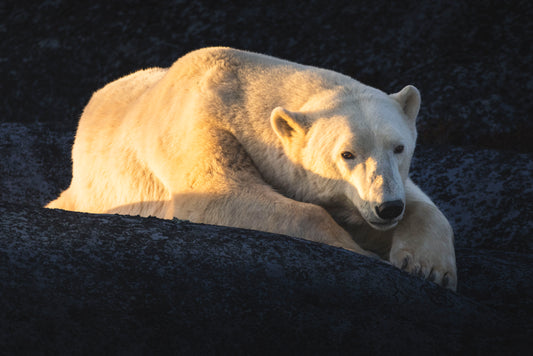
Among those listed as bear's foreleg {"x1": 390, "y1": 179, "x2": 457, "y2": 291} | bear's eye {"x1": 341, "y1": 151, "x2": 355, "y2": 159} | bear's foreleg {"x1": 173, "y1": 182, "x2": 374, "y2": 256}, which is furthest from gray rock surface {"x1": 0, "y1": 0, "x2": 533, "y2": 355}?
bear's eye {"x1": 341, "y1": 151, "x2": 355, "y2": 159}

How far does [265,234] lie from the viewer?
2.92 metres

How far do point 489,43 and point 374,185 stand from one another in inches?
156

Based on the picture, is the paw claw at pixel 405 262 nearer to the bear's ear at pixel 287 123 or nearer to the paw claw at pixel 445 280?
the paw claw at pixel 445 280

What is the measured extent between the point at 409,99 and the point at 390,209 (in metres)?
0.98

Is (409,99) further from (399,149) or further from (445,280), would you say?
(445,280)

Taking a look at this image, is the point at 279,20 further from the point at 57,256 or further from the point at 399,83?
the point at 57,256

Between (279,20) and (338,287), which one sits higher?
(338,287)

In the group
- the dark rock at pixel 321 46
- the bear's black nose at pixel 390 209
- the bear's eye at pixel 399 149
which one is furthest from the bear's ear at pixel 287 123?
the dark rock at pixel 321 46

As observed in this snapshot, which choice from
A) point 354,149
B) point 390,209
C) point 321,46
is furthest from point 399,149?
point 321,46

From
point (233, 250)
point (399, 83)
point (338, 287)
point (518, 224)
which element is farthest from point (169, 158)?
point (399, 83)

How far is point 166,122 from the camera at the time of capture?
166 inches

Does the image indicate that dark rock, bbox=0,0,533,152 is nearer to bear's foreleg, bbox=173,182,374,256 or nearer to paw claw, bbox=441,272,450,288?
Answer: bear's foreleg, bbox=173,182,374,256

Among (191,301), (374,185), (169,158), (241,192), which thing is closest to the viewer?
(191,301)

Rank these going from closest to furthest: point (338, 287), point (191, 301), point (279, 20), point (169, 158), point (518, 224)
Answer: point (191, 301) < point (338, 287) < point (169, 158) < point (518, 224) < point (279, 20)
